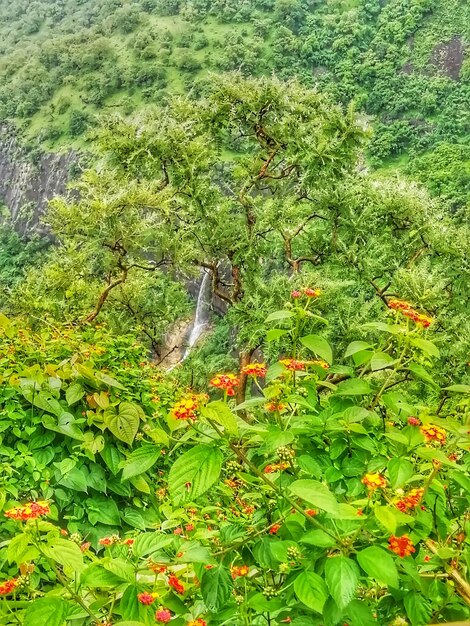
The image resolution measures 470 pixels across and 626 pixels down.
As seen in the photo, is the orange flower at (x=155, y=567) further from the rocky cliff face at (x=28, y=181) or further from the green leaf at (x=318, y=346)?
the rocky cliff face at (x=28, y=181)

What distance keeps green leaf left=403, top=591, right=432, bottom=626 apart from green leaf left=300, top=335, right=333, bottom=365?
25.0 inches

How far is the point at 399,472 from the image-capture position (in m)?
1.33

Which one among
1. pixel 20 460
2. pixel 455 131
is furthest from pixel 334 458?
pixel 455 131

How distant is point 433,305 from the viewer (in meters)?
9.52

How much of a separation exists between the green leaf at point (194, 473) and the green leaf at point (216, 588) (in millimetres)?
242

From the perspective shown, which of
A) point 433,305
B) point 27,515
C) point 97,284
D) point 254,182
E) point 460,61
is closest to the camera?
point 27,515

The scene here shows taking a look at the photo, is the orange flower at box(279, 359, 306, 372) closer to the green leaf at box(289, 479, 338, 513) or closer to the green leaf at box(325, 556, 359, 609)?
the green leaf at box(289, 479, 338, 513)

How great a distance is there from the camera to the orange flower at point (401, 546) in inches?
47.1

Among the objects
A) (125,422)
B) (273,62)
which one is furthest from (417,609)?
(273,62)

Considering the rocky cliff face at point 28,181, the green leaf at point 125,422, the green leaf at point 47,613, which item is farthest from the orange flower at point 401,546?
the rocky cliff face at point 28,181

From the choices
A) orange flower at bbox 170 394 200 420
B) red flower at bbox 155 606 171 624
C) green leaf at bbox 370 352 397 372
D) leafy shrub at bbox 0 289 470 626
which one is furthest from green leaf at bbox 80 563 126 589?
green leaf at bbox 370 352 397 372

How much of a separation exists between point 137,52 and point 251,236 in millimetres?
A: 57748

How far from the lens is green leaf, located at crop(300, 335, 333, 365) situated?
158 cm

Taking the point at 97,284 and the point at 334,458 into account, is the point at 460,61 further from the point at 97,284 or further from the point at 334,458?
the point at 334,458
